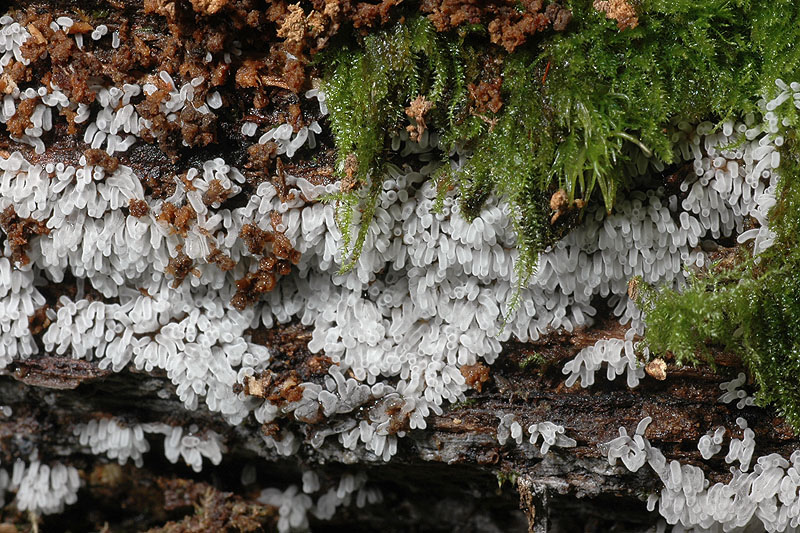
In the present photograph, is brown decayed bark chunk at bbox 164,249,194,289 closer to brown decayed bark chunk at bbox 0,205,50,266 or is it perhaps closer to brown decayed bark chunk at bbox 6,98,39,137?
brown decayed bark chunk at bbox 0,205,50,266

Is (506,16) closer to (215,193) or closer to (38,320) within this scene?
(215,193)

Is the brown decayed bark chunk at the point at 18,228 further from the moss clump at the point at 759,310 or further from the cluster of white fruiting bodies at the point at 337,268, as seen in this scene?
the moss clump at the point at 759,310

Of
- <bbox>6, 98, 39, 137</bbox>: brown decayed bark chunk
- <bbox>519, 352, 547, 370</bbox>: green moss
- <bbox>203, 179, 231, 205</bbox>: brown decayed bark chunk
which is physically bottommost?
<bbox>519, 352, 547, 370</bbox>: green moss

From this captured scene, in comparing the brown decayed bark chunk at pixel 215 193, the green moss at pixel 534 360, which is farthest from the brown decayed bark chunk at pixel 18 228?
the green moss at pixel 534 360

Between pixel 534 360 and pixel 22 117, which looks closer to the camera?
pixel 22 117

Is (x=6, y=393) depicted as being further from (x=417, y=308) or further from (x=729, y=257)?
(x=729, y=257)

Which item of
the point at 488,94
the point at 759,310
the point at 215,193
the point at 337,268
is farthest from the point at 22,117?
the point at 759,310

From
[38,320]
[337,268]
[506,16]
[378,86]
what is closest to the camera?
[506,16]

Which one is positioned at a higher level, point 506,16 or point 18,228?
point 506,16

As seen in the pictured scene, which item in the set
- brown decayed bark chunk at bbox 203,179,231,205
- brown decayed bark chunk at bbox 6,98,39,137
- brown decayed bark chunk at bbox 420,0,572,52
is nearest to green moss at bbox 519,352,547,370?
brown decayed bark chunk at bbox 420,0,572,52

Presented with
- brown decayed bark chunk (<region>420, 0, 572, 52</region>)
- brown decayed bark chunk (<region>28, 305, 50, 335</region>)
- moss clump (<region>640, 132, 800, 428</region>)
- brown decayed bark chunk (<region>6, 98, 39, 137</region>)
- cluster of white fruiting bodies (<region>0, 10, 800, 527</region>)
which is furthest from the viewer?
brown decayed bark chunk (<region>28, 305, 50, 335</region>)

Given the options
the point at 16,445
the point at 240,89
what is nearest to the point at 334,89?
the point at 240,89
